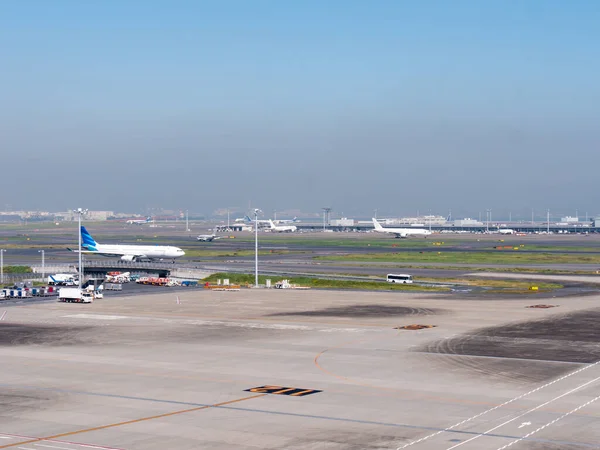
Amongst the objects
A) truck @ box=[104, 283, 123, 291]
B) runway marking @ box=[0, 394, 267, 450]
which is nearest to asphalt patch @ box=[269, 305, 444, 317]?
runway marking @ box=[0, 394, 267, 450]

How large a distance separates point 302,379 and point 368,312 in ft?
121

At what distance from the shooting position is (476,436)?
3412 centimetres

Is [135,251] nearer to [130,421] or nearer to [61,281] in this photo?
[61,281]

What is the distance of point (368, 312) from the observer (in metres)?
84.2

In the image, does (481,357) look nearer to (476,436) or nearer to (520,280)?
(476,436)

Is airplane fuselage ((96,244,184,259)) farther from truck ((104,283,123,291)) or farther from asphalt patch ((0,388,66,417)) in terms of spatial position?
asphalt patch ((0,388,66,417))

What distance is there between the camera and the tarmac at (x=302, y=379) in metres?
34.7

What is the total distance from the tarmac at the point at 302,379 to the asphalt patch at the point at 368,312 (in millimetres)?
219

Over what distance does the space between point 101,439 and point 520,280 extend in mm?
99361

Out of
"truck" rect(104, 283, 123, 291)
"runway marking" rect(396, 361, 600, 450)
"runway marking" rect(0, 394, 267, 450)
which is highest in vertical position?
"truck" rect(104, 283, 123, 291)

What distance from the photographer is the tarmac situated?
34.7 metres

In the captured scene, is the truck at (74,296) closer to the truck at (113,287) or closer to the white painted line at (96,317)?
the white painted line at (96,317)

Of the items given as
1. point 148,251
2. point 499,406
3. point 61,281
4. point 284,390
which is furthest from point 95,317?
point 148,251

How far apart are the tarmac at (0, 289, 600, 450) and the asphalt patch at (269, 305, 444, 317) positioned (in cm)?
22
